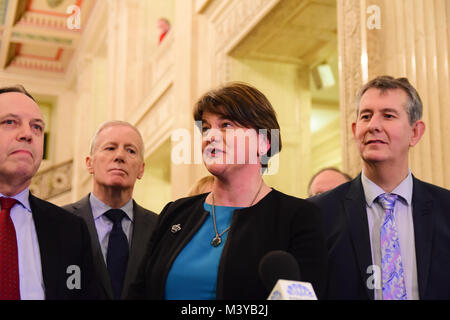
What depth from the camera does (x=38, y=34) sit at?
50.2 ft

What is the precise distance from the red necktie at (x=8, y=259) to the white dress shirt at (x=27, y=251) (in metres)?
0.02

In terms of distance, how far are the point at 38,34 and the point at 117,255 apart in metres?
13.5

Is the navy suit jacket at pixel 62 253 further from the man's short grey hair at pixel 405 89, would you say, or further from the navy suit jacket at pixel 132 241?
the man's short grey hair at pixel 405 89

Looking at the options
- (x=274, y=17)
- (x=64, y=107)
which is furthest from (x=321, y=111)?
(x=64, y=107)

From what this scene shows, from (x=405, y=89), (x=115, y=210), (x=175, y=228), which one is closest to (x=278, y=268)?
(x=175, y=228)

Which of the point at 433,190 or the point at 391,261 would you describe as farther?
the point at 433,190

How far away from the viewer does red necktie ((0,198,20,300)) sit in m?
1.80

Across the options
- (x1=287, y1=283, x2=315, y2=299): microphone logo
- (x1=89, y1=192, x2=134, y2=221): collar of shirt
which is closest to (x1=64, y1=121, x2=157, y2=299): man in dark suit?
(x1=89, y1=192, x2=134, y2=221): collar of shirt

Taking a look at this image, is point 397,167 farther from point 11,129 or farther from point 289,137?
point 289,137

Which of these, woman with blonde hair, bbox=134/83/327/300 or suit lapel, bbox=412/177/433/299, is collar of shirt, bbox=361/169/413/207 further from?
woman with blonde hair, bbox=134/83/327/300

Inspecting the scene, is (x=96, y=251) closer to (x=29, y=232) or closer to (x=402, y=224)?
(x=29, y=232)

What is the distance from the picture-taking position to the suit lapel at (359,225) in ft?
7.34

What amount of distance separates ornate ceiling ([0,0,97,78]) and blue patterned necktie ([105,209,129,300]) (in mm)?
10792

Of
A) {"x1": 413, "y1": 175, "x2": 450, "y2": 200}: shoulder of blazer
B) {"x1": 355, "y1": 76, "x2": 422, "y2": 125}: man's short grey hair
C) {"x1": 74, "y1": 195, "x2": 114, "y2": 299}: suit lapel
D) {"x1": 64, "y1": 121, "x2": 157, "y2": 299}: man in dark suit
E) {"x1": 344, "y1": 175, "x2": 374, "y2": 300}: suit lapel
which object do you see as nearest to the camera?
{"x1": 344, "y1": 175, "x2": 374, "y2": 300}: suit lapel
